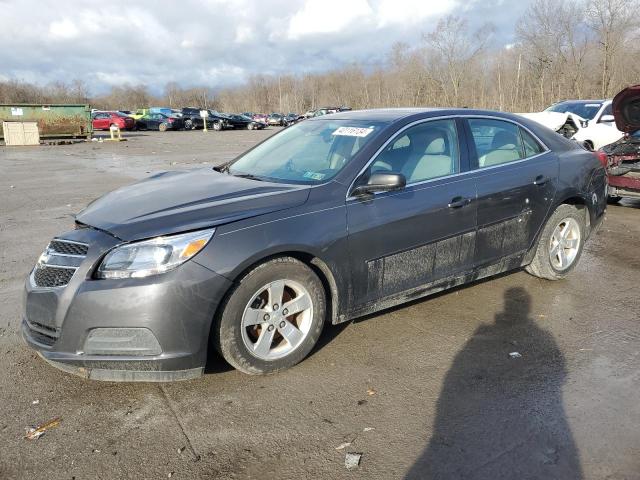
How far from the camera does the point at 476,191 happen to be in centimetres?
420

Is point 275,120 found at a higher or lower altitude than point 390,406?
higher

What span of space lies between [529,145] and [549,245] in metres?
0.98

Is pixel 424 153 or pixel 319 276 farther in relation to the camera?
pixel 424 153

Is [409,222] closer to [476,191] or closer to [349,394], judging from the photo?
[476,191]

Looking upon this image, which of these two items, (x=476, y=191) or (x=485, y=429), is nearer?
(x=485, y=429)

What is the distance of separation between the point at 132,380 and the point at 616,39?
40.1 m

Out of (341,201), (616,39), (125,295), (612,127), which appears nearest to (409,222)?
(341,201)

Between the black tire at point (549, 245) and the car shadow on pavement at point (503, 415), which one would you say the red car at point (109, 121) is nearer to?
the black tire at point (549, 245)

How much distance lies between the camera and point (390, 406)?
3.04 m

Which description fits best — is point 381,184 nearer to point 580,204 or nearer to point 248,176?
point 248,176

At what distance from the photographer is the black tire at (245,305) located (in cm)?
311

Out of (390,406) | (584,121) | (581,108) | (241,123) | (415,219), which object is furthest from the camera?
(241,123)

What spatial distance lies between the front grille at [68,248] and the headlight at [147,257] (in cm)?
19

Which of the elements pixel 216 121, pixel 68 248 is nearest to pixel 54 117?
pixel 216 121
